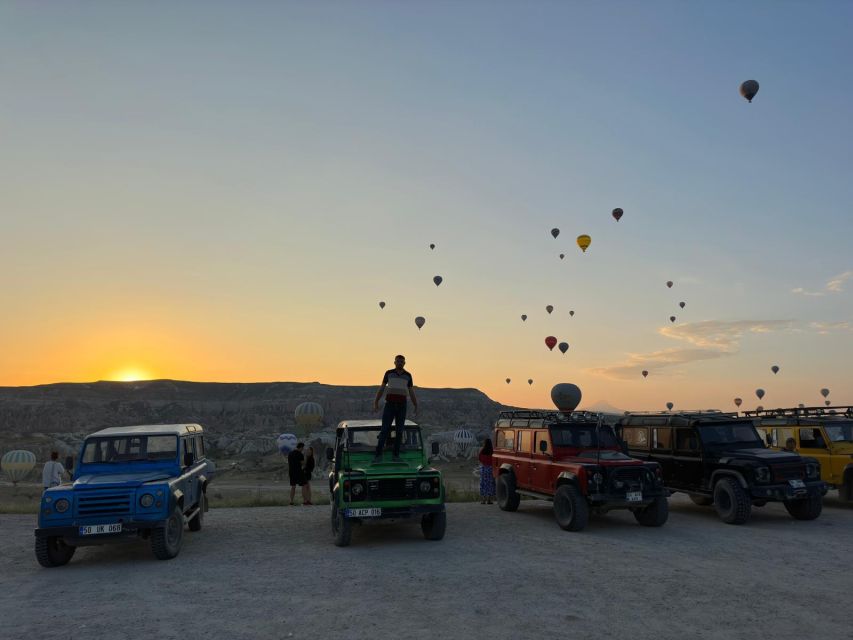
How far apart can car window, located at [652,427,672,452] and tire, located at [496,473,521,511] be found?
382cm

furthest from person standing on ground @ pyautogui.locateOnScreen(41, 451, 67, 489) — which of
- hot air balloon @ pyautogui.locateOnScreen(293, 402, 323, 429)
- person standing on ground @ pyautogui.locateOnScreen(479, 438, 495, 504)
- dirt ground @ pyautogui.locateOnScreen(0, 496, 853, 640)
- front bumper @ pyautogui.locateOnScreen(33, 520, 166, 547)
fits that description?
hot air balloon @ pyautogui.locateOnScreen(293, 402, 323, 429)

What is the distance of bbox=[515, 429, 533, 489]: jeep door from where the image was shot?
15672 mm

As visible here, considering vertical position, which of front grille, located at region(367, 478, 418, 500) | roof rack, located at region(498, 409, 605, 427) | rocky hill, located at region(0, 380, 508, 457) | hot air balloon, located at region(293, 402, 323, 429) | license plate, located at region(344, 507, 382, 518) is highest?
rocky hill, located at region(0, 380, 508, 457)

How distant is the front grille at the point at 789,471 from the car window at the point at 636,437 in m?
3.61

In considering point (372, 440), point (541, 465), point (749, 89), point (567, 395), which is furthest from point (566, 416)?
point (567, 395)

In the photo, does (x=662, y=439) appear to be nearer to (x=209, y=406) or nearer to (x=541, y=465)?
(x=541, y=465)

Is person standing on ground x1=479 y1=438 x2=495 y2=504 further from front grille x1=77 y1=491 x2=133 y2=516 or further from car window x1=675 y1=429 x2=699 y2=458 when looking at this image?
front grille x1=77 y1=491 x2=133 y2=516

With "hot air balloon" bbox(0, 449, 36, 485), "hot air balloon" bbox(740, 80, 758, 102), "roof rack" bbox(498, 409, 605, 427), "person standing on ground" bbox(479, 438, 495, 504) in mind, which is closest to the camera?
"roof rack" bbox(498, 409, 605, 427)

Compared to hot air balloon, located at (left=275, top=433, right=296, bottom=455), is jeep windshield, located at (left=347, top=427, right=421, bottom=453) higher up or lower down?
higher up

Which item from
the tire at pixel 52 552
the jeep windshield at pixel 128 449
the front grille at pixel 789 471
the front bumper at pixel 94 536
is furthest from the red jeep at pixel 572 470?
the tire at pixel 52 552

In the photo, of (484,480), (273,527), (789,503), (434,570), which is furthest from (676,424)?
(273,527)

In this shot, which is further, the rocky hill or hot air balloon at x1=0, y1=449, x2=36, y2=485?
the rocky hill

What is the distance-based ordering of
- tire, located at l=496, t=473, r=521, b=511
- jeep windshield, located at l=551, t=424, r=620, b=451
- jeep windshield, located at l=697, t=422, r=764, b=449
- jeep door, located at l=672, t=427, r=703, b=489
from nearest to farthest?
jeep windshield, located at l=551, t=424, r=620, b=451 < jeep door, located at l=672, t=427, r=703, b=489 < jeep windshield, located at l=697, t=422, r=764, b=449 < tire, located at l=496, t=473, r=521, b=511

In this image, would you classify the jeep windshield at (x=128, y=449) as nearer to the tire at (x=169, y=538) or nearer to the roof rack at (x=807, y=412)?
the tire at (x=169, y=538)
